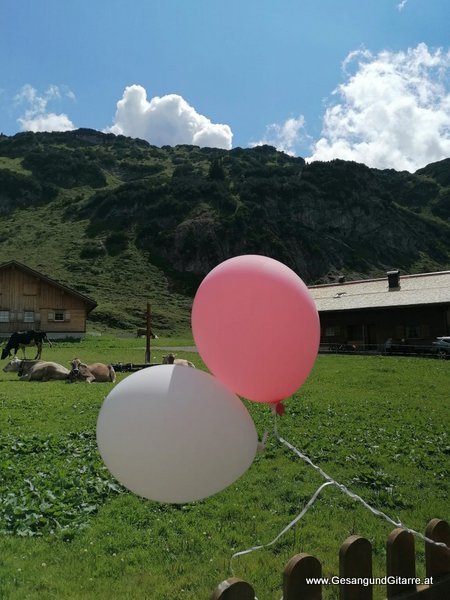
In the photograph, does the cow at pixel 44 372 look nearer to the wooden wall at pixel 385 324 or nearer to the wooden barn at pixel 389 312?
the wooden barn at pixel 389 312

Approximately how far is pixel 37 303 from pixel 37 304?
0.32ft

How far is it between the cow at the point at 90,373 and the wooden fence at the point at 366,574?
58.5 feet

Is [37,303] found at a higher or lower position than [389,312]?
higher

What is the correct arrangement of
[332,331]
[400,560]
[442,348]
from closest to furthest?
[400,560] → [442,348] → [332,331]

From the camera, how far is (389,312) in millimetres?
40375

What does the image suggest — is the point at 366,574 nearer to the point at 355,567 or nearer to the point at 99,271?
the point at 355,567

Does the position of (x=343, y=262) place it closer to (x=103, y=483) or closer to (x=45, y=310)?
(x=45, y=310)

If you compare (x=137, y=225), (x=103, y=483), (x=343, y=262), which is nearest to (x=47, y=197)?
(x=137, y=225)

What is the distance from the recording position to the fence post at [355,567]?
2791 mm

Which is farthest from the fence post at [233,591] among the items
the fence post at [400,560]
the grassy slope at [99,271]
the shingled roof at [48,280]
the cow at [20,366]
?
the grassy slope at [99,271]

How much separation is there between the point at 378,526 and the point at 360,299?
39.1m

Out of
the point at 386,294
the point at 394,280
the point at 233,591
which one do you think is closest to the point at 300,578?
Result: the point at 233,591

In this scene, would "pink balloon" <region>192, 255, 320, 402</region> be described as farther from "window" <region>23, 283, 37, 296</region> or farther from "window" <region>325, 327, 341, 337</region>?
"window" <region>23, 283, 37, 296</region>

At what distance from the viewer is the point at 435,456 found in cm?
851
